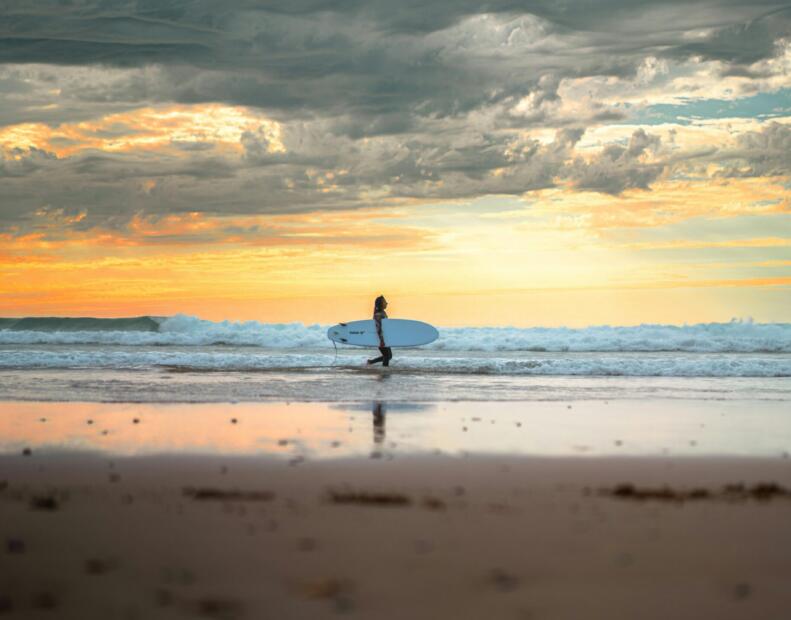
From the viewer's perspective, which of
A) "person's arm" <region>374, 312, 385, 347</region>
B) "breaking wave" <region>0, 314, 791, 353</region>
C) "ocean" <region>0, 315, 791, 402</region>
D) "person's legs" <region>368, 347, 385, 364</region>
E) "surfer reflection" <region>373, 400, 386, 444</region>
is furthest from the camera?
"breaking wave" <region>0, 314, 791, 353</region>

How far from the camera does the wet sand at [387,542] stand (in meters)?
4.83

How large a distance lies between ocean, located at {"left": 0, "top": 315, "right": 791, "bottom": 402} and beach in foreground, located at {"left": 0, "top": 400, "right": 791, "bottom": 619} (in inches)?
231

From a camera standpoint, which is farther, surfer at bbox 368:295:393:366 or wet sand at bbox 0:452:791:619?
surfer at bbox 368:295:393:366

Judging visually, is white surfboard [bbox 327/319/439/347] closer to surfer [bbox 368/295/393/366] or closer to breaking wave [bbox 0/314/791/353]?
surfer [bbox 368/295/393/366]

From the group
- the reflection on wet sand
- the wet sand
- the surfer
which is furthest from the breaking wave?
the wet sand

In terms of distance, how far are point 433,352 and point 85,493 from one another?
30.6 metres

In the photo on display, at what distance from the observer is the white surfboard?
1257 inches

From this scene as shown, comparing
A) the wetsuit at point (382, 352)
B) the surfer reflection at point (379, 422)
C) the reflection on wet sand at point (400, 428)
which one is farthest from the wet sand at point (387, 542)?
the wetsuit at point (382, 352)

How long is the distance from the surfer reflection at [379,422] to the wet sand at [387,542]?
199 cm

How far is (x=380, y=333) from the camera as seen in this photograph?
28109 millimetres

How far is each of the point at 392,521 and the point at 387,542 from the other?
653mm

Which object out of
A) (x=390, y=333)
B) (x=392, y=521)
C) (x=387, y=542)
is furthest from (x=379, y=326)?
(x=387, y=542)

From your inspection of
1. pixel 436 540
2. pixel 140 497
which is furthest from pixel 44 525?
pixel 436 540

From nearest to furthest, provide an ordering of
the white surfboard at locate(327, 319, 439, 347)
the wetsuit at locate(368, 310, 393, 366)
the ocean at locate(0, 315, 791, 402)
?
the ocean at locate(0, 315, 791, 402) → the wetsuit at locate(368, 310, 393, 366) → the white surfboard at locate(327, 319, 439, 347)
